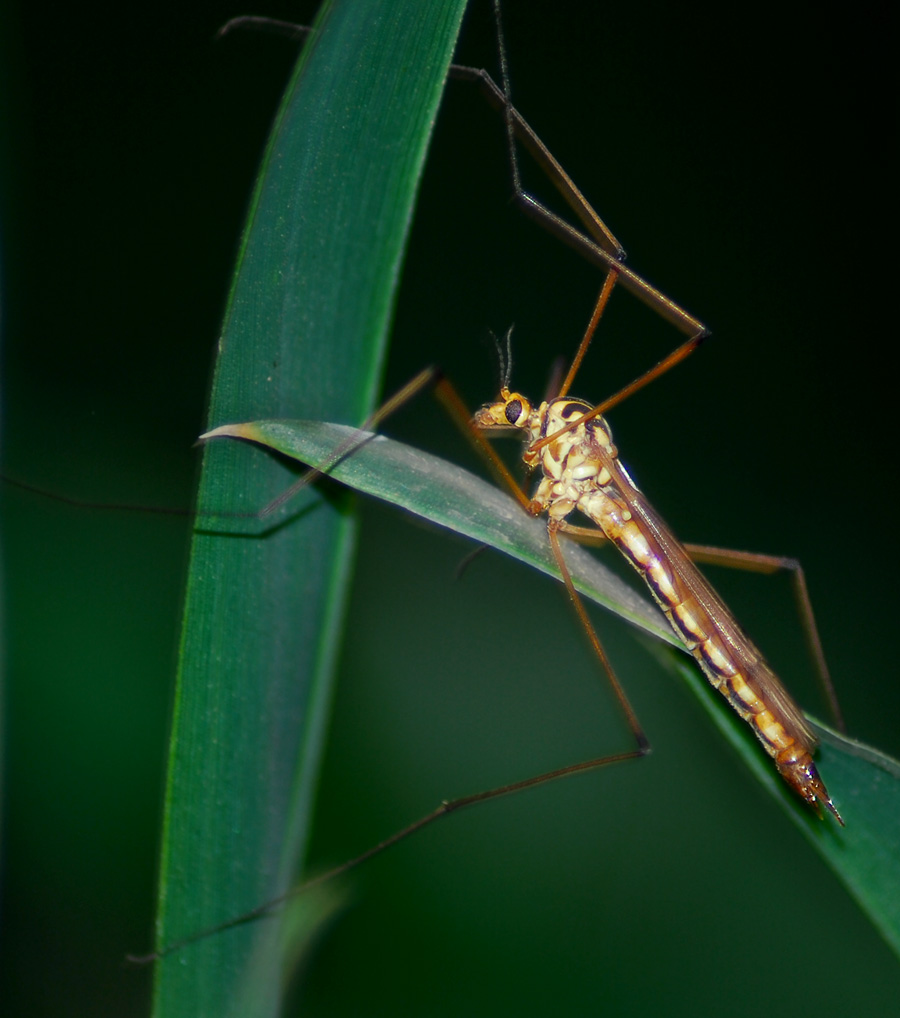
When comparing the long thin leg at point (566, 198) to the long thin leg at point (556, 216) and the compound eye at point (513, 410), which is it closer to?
the long thin leg at point (556, 216)

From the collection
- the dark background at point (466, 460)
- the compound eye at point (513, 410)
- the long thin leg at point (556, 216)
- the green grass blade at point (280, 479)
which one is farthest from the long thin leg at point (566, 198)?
the dark background at point (466, 460)

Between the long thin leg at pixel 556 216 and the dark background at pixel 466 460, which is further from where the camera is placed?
the dark background at pixel 466 460

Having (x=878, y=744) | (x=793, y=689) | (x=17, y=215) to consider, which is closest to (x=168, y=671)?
(x=17, y=215)

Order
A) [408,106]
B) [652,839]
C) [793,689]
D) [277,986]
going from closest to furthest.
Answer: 1. [408,106]
2. [277,986]
3. [652,839]
4. [793,689]

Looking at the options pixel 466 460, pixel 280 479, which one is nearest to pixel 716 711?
pixel 280 479

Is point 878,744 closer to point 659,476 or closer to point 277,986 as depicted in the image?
point 659,476

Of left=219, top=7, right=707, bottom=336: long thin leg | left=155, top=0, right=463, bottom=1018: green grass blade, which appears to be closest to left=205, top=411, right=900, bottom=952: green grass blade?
left=155, top=0, right=463, bottom=1018: green grass blade
